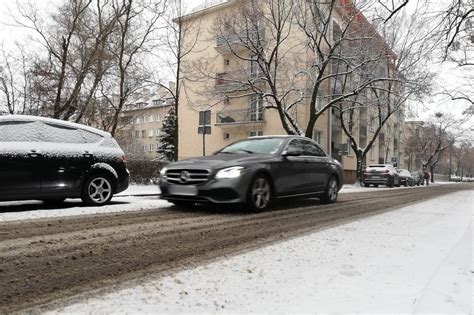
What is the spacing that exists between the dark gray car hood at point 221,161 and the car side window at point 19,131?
2.58 meters

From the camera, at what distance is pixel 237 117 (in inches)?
1337

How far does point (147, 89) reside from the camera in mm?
23672

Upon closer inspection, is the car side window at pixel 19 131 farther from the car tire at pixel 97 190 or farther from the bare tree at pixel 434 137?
the bare tree at pixel 434 137

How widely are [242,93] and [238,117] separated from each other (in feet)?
→ 15.6

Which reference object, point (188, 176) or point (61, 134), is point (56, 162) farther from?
point (188, 176)

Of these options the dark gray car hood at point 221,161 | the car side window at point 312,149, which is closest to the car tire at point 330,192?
the car side window at point 312,149

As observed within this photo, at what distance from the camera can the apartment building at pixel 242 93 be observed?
23.0 metres

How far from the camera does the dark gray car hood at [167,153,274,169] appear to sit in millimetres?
7582

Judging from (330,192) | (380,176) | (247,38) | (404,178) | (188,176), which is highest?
(247,38)

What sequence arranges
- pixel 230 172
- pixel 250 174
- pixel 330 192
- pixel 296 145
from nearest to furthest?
1. pixel 230 172
2. pixel 250 174
3. pixel 296 145
4. pixel 330 192

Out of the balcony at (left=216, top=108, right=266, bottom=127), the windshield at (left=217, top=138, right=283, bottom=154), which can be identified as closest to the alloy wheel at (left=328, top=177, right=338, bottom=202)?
the windshield at (left=217, top=138, right=283, bottom=154)


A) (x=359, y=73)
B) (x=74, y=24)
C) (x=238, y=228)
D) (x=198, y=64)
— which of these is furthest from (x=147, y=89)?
(x=238, y=228)

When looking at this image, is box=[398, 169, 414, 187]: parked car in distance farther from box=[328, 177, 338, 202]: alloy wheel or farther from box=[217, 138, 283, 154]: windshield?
box=[217, 138, 283, 154]: windshield

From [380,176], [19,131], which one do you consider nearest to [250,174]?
[19,131]
